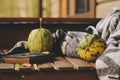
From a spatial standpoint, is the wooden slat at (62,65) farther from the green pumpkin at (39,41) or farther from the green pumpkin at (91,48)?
the green pumpkin at (39,41)

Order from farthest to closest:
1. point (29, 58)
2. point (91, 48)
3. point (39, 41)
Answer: point (39, 41) < point (91, 48) < point (29, 58)

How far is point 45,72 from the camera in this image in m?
1.81

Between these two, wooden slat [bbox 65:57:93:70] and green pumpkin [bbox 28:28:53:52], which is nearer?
wooden slat [bbox 65:57:93:70]

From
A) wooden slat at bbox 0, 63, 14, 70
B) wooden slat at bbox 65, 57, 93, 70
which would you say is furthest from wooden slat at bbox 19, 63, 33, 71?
wooden slat at bbox 65, 57, 93, 70

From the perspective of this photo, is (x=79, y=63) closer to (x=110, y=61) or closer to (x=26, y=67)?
(x=110, y=61)

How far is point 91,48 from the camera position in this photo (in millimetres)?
2029

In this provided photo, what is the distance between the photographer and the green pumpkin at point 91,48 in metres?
2.01

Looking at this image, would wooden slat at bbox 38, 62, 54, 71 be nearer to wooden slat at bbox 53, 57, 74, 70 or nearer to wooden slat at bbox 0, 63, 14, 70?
wooden slat at bbox 53, 57, 74, 70

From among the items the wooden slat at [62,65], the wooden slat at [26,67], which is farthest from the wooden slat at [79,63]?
the wooden slat at [26,67]

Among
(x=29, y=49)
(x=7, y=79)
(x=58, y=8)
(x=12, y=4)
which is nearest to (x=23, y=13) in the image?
(x=12, y=4)

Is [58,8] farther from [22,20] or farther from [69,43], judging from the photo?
[69,43]

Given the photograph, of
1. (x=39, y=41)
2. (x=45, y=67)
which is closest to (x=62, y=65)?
(x=45, y=67)

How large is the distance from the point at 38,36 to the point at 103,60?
55cm

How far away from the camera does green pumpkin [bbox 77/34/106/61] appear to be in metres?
2.01
